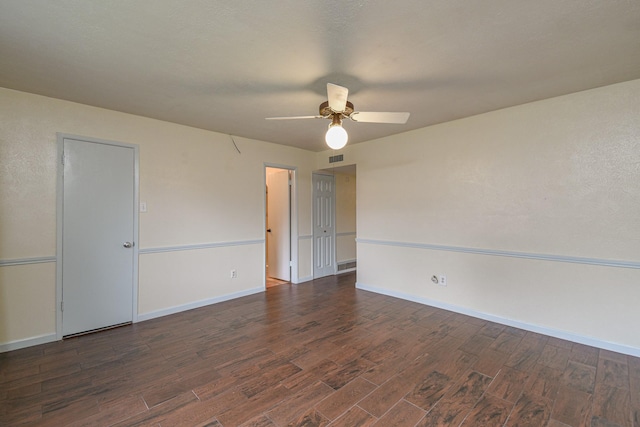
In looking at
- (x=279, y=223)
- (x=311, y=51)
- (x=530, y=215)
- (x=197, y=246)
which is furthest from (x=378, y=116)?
(x=279, y=223)

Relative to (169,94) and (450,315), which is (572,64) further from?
(169,94)

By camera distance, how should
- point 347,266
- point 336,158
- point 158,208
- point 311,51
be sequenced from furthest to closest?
point 347,266, point 336,158, point 158,208, point 311,51

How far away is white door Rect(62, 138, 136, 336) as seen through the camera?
2.99m

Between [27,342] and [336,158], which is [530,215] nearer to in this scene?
[336,158]

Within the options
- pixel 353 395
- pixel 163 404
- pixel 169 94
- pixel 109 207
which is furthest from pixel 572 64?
pixel 109 207

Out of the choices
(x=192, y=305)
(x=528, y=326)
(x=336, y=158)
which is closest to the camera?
(x=528, y=326)

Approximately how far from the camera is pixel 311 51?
2043 mm

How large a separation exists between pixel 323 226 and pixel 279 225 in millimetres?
896

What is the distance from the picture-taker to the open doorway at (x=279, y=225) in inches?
208

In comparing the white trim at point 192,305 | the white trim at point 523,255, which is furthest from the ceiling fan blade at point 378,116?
the white trim at point 192,305

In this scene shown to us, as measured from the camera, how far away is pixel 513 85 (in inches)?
103

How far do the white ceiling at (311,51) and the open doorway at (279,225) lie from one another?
2331 millimetres

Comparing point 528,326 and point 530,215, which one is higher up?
point 530,215

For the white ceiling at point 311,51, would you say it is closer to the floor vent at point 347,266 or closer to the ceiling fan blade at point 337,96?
the ceiling fan blade at point 337,96
